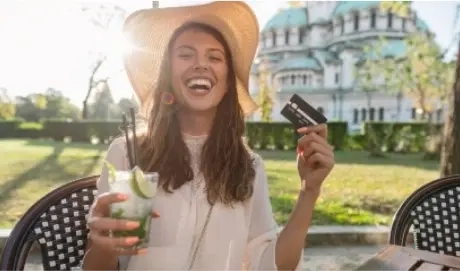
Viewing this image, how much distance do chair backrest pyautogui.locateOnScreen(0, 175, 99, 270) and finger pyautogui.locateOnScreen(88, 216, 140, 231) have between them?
14.7 inches

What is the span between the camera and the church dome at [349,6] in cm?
3575

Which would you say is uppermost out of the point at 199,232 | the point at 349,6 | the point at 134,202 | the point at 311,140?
the point at 349,6

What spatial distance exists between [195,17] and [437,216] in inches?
39.0

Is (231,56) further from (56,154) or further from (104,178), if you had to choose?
(56,154)

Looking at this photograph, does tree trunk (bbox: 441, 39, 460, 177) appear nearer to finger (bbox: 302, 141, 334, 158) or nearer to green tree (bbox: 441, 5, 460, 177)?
green tree (bbox: 441, 5, 460, 177)

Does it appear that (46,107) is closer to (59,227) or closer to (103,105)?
(103,105)

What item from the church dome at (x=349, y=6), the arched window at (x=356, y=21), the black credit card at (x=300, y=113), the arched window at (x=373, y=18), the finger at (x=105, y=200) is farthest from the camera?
the church dome at (x=349, y=6)

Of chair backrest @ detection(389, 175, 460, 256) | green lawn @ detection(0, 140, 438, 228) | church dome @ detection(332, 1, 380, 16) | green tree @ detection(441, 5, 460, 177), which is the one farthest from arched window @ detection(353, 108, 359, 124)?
chair backrest @ detection(389, 175, 460, 256)

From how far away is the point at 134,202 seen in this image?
1.04 m

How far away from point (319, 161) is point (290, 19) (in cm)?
3824

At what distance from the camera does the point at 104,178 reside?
1354 millimetres

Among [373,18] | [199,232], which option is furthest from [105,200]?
[373,18]

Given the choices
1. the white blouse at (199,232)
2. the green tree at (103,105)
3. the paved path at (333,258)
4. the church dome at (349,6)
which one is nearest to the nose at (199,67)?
the white blouse at (199,232)

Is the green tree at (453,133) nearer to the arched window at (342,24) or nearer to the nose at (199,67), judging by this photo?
the nose at (199,67)
